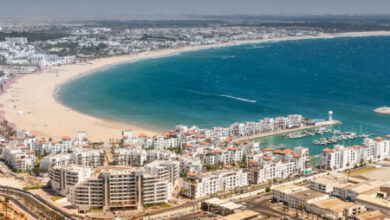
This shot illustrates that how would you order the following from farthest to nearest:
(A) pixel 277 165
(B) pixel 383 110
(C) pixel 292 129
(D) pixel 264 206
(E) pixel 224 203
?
(B) pixel 383 110, (C) pixel 292 129, (A) pixel 277 165, (D) pixel 264 206, (E) pixel 224 203

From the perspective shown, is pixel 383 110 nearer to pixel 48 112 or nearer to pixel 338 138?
pixel 338 138

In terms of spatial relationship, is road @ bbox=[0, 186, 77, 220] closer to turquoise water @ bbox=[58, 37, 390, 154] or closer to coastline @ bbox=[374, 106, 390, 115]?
turquoise water @ bbox=[58, 37, 390, 154]

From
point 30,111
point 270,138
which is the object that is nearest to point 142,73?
point 30,111

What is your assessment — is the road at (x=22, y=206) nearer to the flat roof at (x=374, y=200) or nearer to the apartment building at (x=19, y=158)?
the apartment building at (x=19, y=158)

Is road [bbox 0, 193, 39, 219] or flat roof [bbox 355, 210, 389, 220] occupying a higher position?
flat roof [bbox 355, 210, 389, 220]

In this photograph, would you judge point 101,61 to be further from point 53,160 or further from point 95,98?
point 53,160

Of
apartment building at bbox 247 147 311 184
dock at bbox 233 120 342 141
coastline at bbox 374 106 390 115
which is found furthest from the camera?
coastline at bbox 374 106 390 115

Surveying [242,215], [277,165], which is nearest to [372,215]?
[242,215]

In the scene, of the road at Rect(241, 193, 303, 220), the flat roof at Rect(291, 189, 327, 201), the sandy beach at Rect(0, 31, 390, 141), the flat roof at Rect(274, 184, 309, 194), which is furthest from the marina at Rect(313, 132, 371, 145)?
the road at Rect(241, 193, 303, 220)
